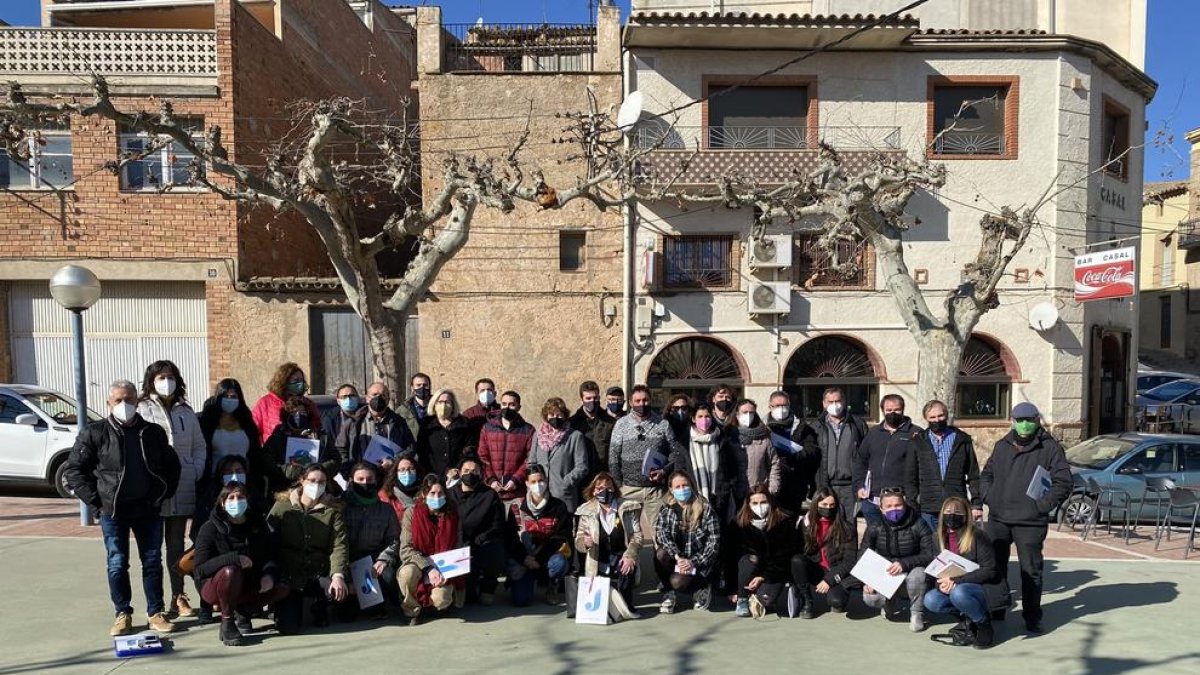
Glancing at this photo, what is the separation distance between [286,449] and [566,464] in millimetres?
2453

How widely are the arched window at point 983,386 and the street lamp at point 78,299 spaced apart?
15045mm

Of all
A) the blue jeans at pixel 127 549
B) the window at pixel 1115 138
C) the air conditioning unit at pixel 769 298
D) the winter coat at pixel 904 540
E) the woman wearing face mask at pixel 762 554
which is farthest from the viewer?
the window at pixel 1115 138

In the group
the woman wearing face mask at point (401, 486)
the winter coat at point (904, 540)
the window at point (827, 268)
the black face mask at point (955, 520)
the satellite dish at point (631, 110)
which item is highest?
the satellite dish at point (631, 110)

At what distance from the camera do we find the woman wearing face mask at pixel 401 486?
629 centimetres

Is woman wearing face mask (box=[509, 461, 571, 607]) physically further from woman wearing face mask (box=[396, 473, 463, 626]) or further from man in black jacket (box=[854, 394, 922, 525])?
man in black jacket (box=[854, 394, 922, 525])

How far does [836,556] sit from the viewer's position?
624 cm

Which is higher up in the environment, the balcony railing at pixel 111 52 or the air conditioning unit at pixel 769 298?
the balcony railing at pixel 111 52

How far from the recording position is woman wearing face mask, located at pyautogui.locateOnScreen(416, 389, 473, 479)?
7262 millimetres

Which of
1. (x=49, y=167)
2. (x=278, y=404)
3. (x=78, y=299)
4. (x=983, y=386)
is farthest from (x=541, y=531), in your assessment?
(x=49, y=167)

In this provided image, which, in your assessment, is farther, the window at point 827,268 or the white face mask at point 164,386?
the window at point 827,268

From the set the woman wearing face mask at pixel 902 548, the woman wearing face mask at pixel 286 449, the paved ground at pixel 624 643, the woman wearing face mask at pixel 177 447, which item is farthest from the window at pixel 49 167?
the woman wearing face mask at pixel 902 548

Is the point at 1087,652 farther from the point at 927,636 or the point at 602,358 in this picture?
the point at 602,358

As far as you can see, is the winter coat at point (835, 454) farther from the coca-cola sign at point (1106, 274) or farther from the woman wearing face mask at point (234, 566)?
the coca-cola sign at point (1106, 274)

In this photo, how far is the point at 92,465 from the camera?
530 cm
